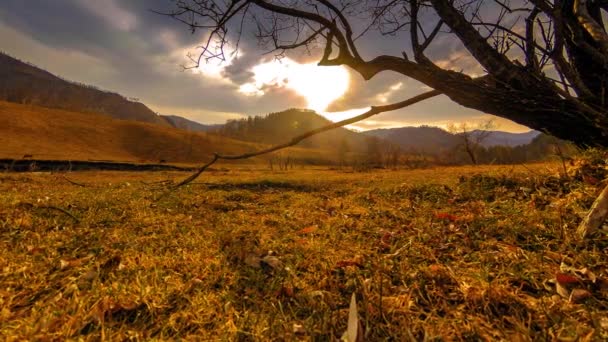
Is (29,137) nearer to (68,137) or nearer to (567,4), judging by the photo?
(68,137)

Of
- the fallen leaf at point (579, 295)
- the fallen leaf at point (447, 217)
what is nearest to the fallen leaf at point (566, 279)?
the fallen leaf at point (579, 295)

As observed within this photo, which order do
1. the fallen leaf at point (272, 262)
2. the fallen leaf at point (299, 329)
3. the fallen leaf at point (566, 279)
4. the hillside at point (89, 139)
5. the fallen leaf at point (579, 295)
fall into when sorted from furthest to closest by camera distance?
the hillside at point (89, 139), the fallen leaf at point (272, 262), the fallen leaf at point (566, 279), the fallen leaf at point (579, 295), the fallen leaf at point (299, 329)

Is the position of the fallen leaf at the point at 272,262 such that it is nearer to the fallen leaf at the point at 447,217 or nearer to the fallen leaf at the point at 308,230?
the fallen leaf at the point at 308,230

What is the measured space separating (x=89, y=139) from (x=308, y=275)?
8795 centimetres

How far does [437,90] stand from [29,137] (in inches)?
3182

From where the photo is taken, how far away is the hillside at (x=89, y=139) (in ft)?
176

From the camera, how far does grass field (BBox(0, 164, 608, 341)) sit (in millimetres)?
1389

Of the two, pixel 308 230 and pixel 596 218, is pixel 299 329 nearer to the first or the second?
pixel 308 230

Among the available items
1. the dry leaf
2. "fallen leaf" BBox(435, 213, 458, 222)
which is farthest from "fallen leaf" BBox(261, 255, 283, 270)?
"fallen leaf" BBox(435, 213, 458, 222)

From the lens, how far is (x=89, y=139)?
70.1 meters

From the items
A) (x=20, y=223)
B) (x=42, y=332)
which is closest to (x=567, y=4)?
(x=42, y=332)

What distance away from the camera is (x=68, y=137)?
2574 inches

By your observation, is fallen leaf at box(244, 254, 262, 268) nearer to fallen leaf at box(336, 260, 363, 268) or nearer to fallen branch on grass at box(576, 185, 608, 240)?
fallen leaf at box(336, 260, 363, 268)

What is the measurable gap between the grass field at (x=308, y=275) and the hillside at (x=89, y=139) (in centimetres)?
5652
